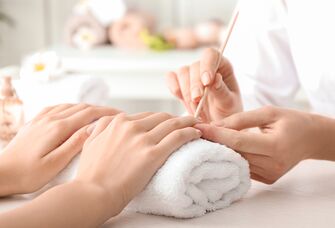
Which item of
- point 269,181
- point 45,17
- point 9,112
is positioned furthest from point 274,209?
point 45,17

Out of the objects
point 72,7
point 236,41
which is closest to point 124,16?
point 72,7

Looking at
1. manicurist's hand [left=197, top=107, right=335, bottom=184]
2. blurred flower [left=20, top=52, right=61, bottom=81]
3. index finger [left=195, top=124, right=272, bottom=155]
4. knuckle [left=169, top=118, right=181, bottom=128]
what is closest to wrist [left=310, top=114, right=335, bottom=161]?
manicurist's hand [left=197, top=107, right=335, bottom=184]

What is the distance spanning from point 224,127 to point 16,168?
0.92 feet

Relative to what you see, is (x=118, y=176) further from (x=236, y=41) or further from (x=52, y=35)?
(x=52, y=35)

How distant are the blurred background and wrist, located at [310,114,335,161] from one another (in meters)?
1.65

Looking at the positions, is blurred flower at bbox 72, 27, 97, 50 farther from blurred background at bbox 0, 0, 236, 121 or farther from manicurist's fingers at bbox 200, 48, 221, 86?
manicurist's fingers at bbox 200, 48, 221, 86

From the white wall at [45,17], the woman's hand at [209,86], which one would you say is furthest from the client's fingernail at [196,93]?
the white wall at [45,17]

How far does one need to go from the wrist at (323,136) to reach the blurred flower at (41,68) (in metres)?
0.55

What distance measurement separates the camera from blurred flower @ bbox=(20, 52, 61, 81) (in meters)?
1.39

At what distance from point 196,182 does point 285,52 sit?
2.62ft

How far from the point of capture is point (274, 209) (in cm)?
94

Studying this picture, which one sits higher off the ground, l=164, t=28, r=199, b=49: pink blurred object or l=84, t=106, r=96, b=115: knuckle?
l=84, t=106, r=96, b=115: knuckle

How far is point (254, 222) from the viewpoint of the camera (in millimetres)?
892

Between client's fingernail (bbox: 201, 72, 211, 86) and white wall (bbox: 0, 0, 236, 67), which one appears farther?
white wall (bbox: 0, 0, 236, 67)
